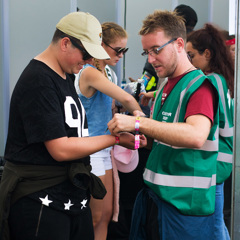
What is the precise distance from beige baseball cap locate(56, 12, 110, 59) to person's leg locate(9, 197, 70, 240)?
0.73 meters

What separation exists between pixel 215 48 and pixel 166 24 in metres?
0.65

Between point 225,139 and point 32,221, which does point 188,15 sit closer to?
point 225,139

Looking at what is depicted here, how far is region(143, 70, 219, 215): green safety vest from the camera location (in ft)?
5.66

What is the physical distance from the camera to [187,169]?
1.73 metres

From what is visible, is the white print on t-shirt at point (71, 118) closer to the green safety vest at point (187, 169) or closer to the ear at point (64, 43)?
the ear at point (64, 43)

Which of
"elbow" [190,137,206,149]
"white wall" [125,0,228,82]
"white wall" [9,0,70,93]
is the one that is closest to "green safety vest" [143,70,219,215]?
"elbow" [190,137,206,149]

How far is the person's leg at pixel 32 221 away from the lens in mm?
1663

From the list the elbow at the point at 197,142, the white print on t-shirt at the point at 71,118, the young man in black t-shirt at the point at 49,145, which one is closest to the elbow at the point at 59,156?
the young man in black t-shirt at the point at 49,145

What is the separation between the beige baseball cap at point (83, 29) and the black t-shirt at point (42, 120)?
0.20 meters

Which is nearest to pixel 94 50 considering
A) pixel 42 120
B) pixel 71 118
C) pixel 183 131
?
pixel 71 118

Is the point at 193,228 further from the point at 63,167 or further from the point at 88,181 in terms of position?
the point at 63,167

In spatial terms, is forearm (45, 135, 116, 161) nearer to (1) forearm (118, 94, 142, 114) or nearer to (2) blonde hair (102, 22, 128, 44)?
(1) forearm (118, 94, 142, 114)

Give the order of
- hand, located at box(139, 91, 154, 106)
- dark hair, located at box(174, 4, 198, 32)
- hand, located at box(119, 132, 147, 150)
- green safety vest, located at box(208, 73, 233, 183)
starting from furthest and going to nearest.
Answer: dark hair, located at box(174, 4, 198, 32), hand, located at box(139, 91, 154, 106), green safety vest, located at box(208, 73, 233, 183), hand, located at box(119, 132, 147, 150)

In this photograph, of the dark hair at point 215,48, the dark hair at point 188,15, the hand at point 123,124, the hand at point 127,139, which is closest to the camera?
the hand at point 123,124
